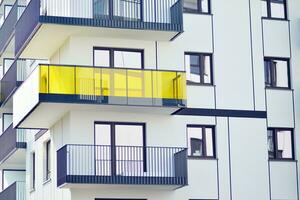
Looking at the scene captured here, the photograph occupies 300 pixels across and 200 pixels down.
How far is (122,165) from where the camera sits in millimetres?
37562

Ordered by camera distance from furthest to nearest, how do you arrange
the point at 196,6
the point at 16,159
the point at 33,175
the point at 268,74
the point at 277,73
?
the point at 16,159 → the point at 33,175 → the point at 277,73 → the point at 268,74 → the point at 196,6

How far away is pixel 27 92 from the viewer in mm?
39219

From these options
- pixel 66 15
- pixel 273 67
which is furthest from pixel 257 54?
pixel 66 15

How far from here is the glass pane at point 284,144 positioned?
40.5 metres

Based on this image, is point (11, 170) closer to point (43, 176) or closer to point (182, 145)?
point (43, 176)

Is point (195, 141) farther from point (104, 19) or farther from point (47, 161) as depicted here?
point (47, 161)

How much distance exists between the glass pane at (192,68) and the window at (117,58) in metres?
1.82

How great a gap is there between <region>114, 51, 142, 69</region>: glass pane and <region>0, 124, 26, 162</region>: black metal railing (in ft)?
31.5

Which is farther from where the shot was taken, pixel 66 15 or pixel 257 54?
pixel 257 54

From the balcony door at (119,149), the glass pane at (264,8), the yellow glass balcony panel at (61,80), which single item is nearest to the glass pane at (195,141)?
the balcony door at (119,149)

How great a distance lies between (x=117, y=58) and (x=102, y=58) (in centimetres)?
57

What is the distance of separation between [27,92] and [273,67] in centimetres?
955

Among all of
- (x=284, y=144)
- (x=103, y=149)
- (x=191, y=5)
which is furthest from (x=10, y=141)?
(x=284, y=144)

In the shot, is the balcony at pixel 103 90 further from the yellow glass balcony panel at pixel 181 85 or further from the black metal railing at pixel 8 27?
the black metal railing at pixel 8 27
